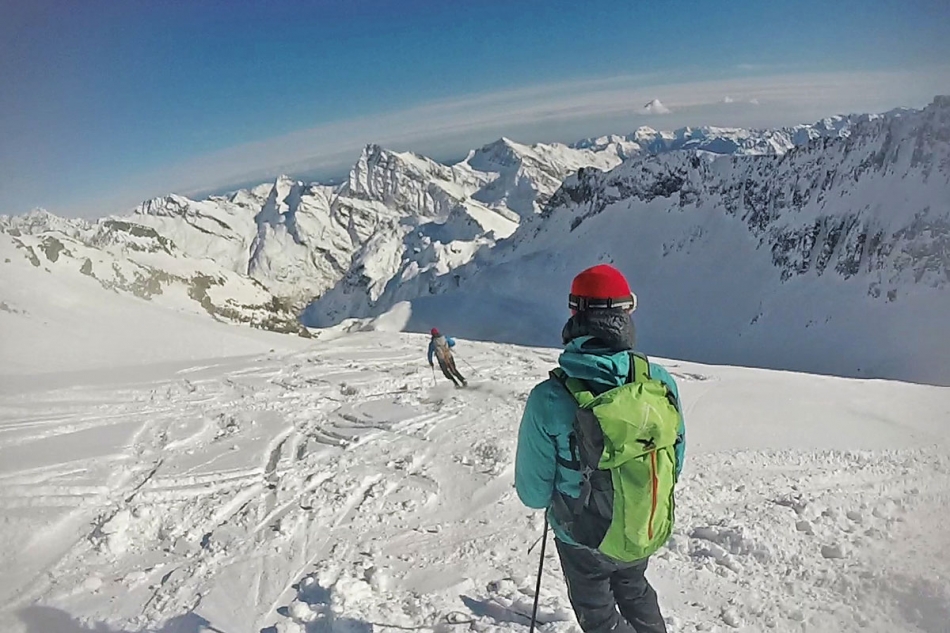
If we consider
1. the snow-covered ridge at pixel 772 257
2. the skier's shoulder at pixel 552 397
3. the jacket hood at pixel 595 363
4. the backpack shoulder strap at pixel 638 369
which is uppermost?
the jacket hood at pixel 595 363

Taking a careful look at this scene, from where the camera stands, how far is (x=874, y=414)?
8273 mm

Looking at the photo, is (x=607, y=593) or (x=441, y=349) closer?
(x=607, y=593)

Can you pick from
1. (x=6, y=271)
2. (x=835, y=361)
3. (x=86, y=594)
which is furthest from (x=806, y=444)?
(x=835, y=361)

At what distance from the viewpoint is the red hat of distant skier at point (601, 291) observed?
8.56 ft

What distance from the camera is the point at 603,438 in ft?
8.00

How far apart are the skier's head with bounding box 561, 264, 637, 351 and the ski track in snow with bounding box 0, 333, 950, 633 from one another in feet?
6.87

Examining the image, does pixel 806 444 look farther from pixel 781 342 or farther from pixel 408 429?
pixel 781 342

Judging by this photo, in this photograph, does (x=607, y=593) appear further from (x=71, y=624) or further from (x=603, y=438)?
(x=71, y=624)

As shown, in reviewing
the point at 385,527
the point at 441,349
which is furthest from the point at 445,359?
the point at 385,527

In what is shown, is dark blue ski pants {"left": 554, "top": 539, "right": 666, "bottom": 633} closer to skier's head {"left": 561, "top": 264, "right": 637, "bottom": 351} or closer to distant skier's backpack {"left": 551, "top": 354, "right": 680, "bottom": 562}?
distant skier's backpack {"left": 551, "top": 354, "right": 680, "bottom": 562}

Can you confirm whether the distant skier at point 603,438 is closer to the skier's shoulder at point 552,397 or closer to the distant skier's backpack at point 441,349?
the skier's shoulder at point 552,397

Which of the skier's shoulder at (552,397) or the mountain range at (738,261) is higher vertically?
the skier's shoulder at (552,397)

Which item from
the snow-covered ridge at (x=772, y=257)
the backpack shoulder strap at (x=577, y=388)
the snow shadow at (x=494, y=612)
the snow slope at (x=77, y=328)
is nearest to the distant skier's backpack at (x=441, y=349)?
the snow slope at (x=77, y=328)

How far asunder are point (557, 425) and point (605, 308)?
1.81 feet
